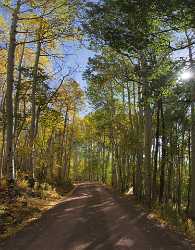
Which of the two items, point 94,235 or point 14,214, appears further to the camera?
point 14,214

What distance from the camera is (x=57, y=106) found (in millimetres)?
41469

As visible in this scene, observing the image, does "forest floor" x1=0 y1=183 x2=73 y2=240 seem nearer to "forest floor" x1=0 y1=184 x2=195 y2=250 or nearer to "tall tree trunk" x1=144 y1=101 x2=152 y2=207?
"forest floor" x1=0 y1=184 x2=195 y2=250

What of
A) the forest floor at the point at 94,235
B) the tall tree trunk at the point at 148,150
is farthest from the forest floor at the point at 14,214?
the tall tree trunk at the point at 148,150

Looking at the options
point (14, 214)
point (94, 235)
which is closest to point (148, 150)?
point (14, 214)

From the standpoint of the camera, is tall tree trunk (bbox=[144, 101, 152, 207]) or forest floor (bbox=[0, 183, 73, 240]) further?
tall tree trunk (bbox=[144, 101, 152, 207])

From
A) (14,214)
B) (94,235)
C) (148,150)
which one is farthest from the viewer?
(148,150)

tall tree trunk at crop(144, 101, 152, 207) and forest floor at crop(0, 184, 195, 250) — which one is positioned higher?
tall tree trunk at crop(144, 101, 152, 207)

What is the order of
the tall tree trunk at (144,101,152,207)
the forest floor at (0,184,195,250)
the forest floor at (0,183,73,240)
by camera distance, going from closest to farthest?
the forest floor at (0,184,195,250)
the forest floor at (0,183,73,240)
the tall tree trunk at (144,101,152,207)

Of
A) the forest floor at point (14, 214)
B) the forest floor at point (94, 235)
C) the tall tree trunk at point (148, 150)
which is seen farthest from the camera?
the tall tree trunk at point (148, 150)

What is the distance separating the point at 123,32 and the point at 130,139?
1734 cm

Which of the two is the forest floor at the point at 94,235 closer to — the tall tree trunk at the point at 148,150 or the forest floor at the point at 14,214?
the forest floor at the point at 14,214

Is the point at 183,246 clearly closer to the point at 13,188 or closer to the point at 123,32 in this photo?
the point at 123,32

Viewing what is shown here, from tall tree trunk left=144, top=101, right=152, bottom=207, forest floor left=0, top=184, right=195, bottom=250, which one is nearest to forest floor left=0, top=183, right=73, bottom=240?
forest floor left=0, top=184, right=195, bottom=250

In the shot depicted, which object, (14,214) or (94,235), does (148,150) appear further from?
(94,235)
